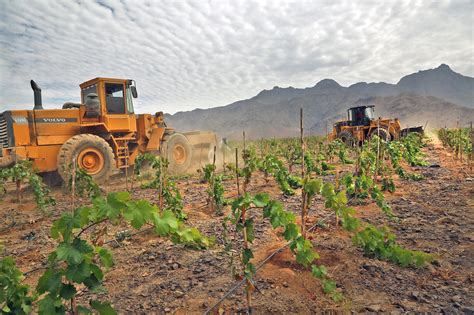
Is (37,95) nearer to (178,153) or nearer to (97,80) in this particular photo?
(97,80)

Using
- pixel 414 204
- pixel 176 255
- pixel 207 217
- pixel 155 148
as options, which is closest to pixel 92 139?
pixel 155 148

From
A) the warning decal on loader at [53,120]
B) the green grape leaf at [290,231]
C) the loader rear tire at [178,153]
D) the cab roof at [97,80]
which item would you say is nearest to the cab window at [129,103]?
the cab roof at [97,80]

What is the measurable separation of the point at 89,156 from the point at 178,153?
12.9 ft

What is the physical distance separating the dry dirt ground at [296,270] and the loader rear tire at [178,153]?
20.1ft

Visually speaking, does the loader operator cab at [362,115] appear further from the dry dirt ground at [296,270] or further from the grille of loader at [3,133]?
the grille of loader at [3,133]

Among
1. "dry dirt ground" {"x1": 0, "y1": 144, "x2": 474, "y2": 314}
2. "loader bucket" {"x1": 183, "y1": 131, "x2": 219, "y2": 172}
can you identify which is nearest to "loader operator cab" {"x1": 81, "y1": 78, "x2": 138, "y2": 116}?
"loader bucket" {"x1": 183, "y1": 131, "x2": 219, "y2": 172}

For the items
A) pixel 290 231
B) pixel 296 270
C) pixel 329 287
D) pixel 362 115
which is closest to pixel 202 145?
pixel 296 270

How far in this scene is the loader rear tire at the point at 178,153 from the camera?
38.6 ft

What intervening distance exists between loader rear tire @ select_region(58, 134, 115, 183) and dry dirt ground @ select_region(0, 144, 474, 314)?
9.78 feet

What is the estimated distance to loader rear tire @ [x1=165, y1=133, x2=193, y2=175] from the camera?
11773 mm

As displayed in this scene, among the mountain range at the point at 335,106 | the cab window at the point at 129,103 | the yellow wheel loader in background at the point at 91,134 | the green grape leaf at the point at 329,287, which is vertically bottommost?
the green grape leaf at the point at 329,287

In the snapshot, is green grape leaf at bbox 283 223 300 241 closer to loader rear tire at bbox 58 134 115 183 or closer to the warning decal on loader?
loader rear tire at bbox 58 134 115 183

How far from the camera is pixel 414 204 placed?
5.92 meters

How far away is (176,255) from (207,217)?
205 centimetres
